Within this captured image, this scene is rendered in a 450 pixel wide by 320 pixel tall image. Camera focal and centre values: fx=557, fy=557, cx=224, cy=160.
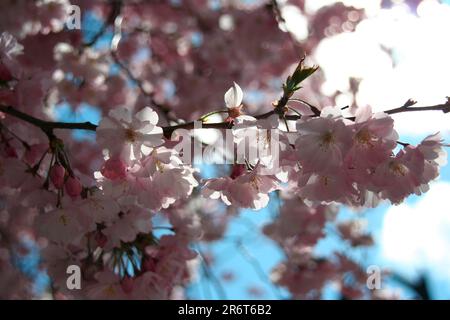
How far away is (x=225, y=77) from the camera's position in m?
5.96

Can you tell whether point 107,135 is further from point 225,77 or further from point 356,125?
point 225,77

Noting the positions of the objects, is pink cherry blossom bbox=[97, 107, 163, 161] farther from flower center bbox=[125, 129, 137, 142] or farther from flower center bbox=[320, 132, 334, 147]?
flower center bbox=[320, 132, 334, 147]

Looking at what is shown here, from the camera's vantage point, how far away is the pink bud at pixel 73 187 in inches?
73.6

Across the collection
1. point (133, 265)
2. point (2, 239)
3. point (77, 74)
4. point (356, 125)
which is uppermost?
point (77, 74)

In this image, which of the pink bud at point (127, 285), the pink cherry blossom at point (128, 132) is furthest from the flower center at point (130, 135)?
the pink bud at point (127, 285)

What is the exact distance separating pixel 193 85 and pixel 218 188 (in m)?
4.00

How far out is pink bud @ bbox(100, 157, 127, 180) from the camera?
1711mm

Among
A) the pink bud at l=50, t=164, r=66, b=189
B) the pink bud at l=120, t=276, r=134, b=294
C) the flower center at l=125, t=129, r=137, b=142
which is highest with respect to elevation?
the flower center at l=125, t=129, r=137, b=142

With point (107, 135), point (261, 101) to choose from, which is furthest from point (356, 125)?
point (261, 101)

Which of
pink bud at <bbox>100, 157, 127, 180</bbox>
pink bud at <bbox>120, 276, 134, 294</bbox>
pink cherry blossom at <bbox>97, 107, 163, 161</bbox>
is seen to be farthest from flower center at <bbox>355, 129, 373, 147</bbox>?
pink bud at <bbox>120, 276, 134, 294</bbox>

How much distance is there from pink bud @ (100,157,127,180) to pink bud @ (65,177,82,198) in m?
0.19

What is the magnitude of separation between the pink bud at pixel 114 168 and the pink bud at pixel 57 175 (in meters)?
0.21

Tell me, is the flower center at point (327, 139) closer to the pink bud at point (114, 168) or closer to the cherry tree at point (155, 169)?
the cherry tree at point (155, 169)
